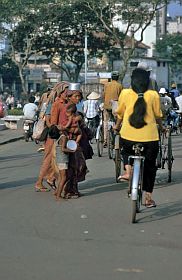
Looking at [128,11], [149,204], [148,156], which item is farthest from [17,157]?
[128,11]

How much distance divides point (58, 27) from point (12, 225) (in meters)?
44.8

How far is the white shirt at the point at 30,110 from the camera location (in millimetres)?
23000

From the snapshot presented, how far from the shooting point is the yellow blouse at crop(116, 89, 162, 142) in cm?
823

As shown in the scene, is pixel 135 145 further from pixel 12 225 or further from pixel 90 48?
pixel 90 48

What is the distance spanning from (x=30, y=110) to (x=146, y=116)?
15174mm

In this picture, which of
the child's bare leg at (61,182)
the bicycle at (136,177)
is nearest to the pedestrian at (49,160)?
the child's bare leg at (61,182)

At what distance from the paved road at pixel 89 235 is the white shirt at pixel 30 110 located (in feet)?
36.6

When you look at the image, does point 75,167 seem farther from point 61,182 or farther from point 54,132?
point 54,132

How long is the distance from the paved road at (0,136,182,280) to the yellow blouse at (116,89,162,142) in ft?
3.46

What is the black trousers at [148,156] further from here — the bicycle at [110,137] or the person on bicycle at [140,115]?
the bicycle at [110,137]

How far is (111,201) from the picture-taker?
9.94 meters

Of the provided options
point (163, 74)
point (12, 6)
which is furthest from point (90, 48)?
point (163, 74)

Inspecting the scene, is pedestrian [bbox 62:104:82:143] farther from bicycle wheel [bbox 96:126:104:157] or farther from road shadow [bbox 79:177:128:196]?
bicycle wheel [bbox 96:126:104:157]

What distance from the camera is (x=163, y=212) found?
9047mm
